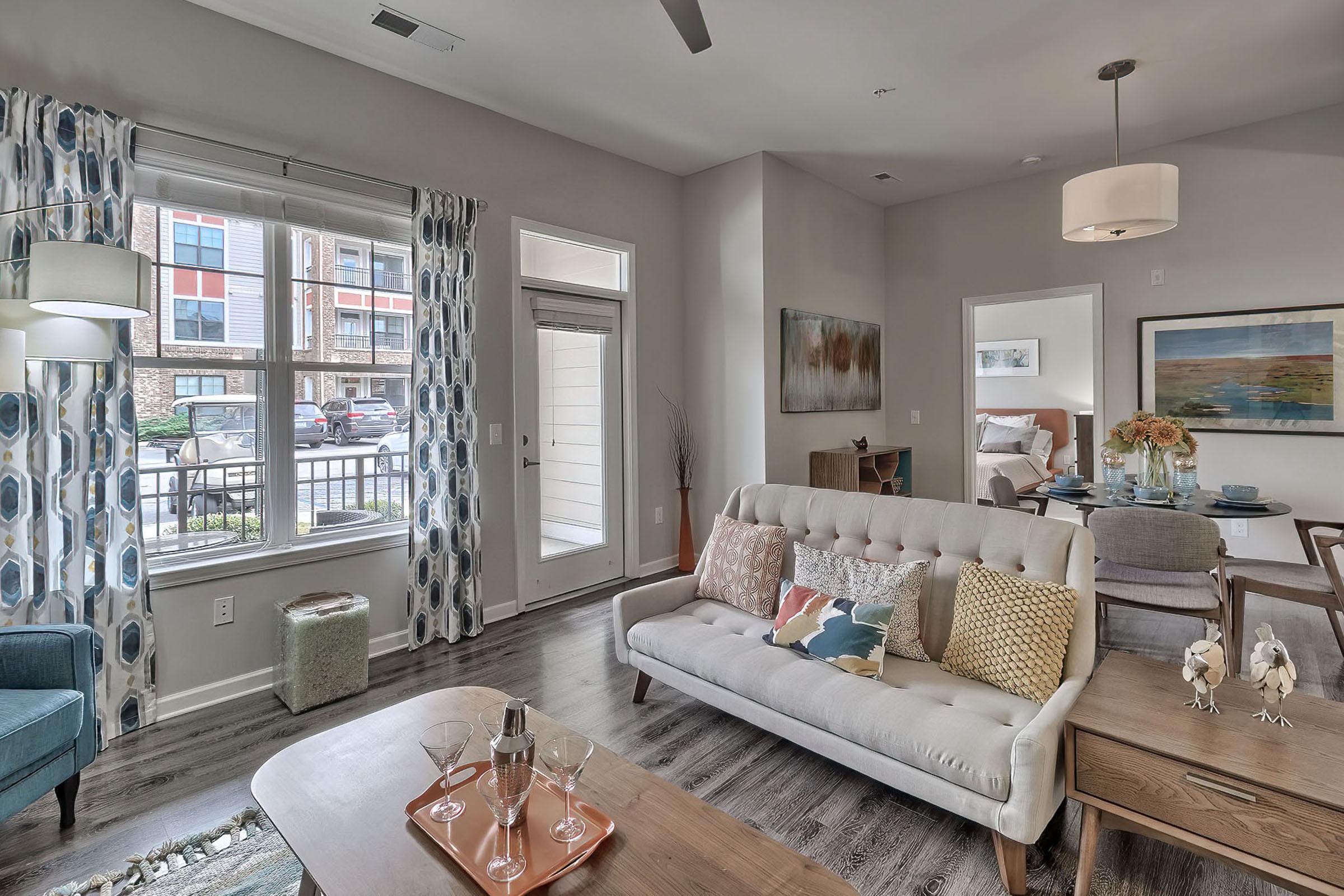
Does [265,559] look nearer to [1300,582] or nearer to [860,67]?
[860,67]

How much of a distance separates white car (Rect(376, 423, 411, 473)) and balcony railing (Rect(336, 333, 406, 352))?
1.41 feet

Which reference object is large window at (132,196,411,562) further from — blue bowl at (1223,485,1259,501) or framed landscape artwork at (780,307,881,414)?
blue bowl at (1223,485,1259,501)

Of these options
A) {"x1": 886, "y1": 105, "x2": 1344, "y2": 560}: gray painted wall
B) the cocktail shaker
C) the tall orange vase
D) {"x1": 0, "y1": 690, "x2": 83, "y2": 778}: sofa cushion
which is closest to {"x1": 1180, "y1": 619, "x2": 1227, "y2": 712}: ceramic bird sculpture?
the cocktail shaker

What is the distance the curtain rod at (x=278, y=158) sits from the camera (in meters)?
2.72

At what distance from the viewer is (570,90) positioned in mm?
3676

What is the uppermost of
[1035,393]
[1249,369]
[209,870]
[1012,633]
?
[1035,393]

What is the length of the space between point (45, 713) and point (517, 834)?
1.56m

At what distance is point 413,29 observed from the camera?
119 inches

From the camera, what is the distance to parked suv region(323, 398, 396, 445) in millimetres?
3361

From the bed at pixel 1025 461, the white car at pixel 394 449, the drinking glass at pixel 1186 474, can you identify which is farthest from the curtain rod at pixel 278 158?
the bed at pixel 1025 461

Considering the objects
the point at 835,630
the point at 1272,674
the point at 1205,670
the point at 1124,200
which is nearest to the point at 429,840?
the point at 835,630

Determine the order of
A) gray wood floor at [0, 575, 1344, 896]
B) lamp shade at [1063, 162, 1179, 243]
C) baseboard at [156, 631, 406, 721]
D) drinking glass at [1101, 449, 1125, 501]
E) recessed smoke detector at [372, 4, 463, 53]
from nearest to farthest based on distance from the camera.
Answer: gray wood floor at [0, 575, 1344, 896] → baseboard at [156, 631, 406, 721] → recessed smoke detector at [372, 4, 463, 53] → lamp shade at [1063, 162, 1179, 243] → drinking glass at [1101, 449, 1125, 501]

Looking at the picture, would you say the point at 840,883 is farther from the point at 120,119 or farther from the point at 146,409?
the point at 120,119

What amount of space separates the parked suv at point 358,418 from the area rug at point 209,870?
1.88 metres
